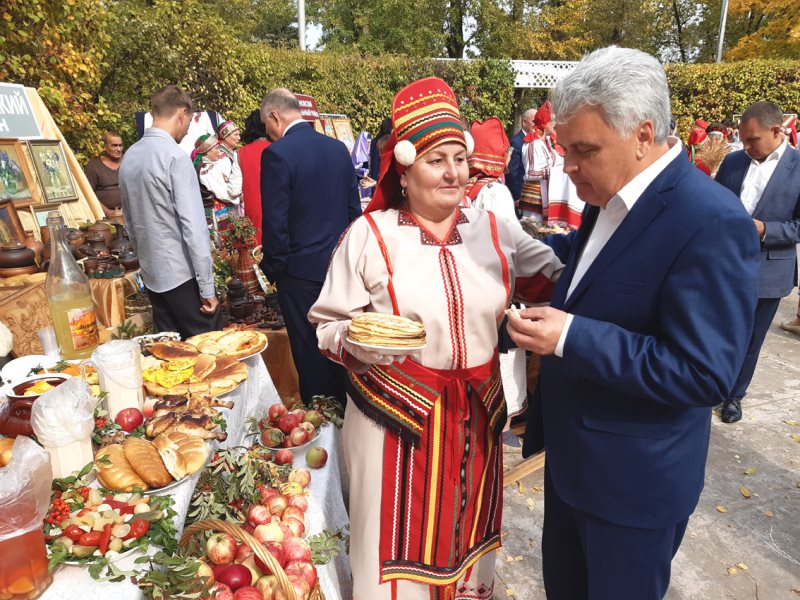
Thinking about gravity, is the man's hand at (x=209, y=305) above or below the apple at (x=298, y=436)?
above

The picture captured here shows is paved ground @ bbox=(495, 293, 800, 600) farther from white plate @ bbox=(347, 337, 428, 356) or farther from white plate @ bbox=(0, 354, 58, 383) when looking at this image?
white plate @ bbox=(0, 354, 58, 383)

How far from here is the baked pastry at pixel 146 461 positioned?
67.2 inches

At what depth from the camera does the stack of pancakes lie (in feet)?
5.08

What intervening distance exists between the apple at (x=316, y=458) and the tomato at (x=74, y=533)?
1.25m

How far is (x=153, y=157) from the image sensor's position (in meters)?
3.32

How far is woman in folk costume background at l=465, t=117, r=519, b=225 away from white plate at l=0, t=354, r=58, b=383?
2.68 m

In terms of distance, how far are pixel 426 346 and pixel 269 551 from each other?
0.81 m

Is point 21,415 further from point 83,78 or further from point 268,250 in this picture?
point 83,78

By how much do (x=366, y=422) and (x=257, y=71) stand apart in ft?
37.0

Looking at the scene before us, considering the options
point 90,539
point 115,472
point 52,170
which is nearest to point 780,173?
point 115,472

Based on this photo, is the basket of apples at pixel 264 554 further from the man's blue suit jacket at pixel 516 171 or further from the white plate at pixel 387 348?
the man's blue suit jacket at pixel 516 171

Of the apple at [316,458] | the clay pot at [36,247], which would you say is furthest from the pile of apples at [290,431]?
the clay pot at [36,247]

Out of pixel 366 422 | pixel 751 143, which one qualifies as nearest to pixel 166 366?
pixel 366 422

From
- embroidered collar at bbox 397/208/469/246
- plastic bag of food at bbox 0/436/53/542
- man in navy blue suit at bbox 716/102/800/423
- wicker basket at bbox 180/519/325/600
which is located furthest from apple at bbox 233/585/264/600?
man in navy blue suit at bbox 716/102/800/423
